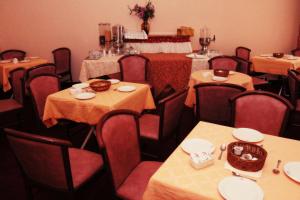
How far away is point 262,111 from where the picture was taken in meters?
2.06

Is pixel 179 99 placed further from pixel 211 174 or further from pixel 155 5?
pixel 155 5

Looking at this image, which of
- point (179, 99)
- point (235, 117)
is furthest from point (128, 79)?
point (235, 117)

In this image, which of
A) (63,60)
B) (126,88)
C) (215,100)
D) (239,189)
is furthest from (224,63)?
(63,60)

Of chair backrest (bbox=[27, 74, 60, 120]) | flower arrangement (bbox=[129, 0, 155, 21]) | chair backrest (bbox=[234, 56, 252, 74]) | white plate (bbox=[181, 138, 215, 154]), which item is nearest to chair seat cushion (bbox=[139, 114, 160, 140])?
white plate (bbox=[181, 138, 215, 154])

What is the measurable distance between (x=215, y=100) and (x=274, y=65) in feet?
7.22

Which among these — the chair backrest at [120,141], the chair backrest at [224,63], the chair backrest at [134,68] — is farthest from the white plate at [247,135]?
the chair backrest at [134,68]

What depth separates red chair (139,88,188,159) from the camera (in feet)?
6.82

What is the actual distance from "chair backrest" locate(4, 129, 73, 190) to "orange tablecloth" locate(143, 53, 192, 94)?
270 centimetres

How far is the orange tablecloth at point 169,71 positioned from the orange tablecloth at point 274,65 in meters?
1.19

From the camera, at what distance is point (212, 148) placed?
5.03 feet

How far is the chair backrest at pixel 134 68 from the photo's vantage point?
3.84m

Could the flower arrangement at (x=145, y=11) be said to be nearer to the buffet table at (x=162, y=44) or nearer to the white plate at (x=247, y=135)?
the buffet table at (x=162, y=44)

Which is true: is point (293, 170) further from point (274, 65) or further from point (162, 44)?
point (162, 44)

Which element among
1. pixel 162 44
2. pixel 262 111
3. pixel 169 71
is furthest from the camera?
pixel 162 44
